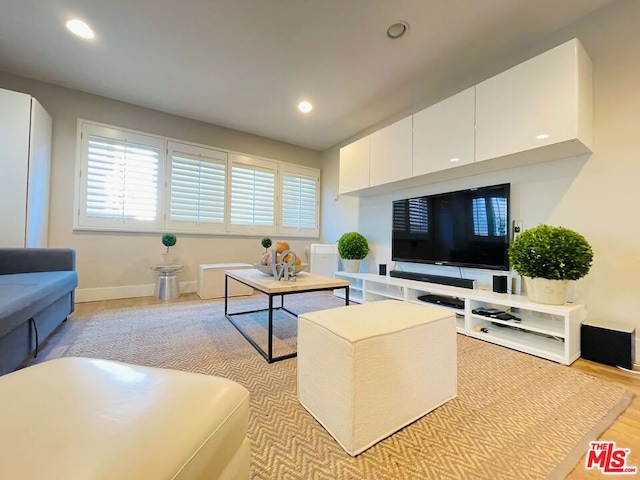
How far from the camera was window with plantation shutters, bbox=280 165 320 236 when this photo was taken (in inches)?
181

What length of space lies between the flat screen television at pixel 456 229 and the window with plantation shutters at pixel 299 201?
6.27 feet

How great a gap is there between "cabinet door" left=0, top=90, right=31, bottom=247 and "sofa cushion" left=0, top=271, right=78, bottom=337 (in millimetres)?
742

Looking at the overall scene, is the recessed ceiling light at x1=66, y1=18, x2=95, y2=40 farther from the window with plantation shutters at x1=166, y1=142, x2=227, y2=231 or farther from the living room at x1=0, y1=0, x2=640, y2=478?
the window with plantation shutters at x1=166, y1=142, x2=227, y2=231

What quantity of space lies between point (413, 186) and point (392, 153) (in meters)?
0.48

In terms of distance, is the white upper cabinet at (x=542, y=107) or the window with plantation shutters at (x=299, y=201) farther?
the window with plantation shutters at (x=299, y=201)

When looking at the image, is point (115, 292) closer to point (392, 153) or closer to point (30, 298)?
point (30, 298)

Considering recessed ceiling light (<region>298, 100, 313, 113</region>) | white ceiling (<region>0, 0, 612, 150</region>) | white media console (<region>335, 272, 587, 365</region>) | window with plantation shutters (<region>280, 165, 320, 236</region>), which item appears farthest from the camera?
window with plantation shutters (<region>280, 165, 320, 236</region>)

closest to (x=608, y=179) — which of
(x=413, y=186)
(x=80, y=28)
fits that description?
(x=413, y=186)

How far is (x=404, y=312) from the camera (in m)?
1.29

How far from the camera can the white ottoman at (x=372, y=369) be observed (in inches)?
37.5

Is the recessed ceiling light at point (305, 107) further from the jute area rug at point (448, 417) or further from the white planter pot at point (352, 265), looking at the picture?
the jute area rug at point (448, 417)

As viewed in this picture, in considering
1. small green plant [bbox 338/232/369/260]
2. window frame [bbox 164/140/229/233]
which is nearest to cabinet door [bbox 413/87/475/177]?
small green plant [bbox 338/232/369/260]

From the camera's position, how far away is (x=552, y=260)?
1.80 meters

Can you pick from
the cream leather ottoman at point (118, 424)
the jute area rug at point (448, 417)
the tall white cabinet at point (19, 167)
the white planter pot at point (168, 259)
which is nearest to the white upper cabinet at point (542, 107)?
the jute area rug at point (448, 417)
